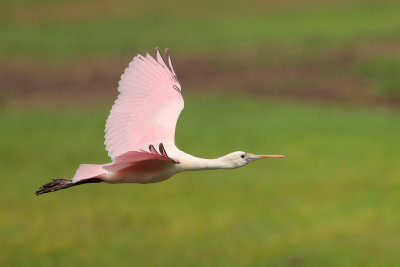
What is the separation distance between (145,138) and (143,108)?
1.26 feet

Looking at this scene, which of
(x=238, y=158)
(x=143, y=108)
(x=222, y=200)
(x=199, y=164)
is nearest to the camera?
(x=199, y=164)

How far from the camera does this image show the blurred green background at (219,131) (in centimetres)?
1354

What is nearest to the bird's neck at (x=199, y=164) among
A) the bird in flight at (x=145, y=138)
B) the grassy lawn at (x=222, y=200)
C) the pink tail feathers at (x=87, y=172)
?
the bird in flight at (x=145, y=138)

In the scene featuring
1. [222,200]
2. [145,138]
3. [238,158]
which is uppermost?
[145,138]

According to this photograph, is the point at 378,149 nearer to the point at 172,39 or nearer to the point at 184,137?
the point at 184,137

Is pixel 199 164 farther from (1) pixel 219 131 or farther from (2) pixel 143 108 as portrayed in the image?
(1) pixel 219 131

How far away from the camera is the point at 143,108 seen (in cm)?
816

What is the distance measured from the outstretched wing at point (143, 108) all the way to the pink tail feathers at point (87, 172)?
0.25 meters

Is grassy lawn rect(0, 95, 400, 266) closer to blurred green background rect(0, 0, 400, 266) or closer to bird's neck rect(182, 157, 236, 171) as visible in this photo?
blurred green background rect(0, 0, 400, 266)

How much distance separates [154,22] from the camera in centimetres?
3288

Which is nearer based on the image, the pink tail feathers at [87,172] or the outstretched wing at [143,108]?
the pink tail feathers at [87,172]

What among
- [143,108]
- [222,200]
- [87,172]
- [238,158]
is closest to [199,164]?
[238,158]

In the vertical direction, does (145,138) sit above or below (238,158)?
above

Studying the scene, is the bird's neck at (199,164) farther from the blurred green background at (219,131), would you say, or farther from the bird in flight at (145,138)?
the blurred green background at (219,131)
